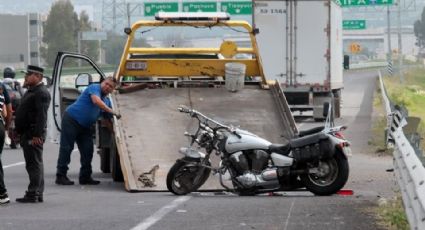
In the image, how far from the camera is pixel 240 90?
57.1ft

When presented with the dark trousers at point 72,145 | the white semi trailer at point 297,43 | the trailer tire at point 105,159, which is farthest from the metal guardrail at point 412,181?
the white semi trailer at point 297,43

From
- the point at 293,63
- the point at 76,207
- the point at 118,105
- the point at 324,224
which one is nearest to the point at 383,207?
the point at 324,224

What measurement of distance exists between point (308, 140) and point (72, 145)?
414 centimetres

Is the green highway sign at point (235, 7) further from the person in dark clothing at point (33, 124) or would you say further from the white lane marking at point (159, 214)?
the person in dark clothing at point (33, 124)

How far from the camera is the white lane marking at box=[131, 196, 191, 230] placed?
33.5 feet

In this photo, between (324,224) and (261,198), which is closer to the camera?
(324,224)

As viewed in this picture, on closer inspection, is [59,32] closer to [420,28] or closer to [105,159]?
[105,159]

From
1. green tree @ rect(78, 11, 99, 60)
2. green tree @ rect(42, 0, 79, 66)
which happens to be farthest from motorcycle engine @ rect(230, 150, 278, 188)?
green tree @ rect(78, 11, 99, 60)

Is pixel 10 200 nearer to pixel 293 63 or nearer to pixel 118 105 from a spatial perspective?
pixel 118 105

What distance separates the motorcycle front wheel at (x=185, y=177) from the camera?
1362 centimetres

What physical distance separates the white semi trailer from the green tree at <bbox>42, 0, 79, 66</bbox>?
172 feet

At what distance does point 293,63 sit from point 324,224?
24026 millimetres

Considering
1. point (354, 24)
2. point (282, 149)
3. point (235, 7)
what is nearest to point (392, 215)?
point (282, 149)

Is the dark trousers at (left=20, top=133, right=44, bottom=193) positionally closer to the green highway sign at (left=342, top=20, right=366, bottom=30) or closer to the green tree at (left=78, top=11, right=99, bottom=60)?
the green tree at (left=78, top=11, right=99, bottom=60)
